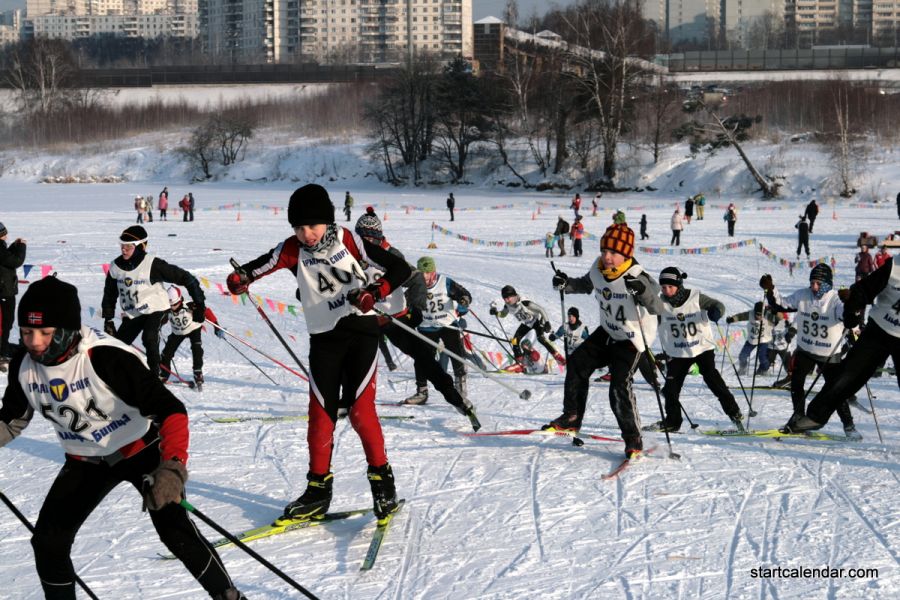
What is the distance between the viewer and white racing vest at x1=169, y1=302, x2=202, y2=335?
34.5ft

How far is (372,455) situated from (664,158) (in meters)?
50.4

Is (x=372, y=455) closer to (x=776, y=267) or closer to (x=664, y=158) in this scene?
(x=776, y=267)

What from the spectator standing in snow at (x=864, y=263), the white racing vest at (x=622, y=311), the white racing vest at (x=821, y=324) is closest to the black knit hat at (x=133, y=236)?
the white racing vest at (x=622, y=311)

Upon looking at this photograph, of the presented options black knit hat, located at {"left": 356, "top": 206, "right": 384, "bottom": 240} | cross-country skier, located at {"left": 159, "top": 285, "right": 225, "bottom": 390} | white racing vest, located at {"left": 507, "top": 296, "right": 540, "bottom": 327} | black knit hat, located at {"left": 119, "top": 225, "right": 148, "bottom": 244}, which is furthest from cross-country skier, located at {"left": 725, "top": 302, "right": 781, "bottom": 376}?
black knit hat, located at {"left": 119, "top": 225, "right": 148, "bottom": 244}

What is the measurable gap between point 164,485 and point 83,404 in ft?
1.86

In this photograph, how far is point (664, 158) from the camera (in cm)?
5400

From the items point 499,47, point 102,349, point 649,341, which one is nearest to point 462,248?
point 649,341

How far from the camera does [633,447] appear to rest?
7.06 metres

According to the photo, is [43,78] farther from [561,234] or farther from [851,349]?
[851,349]

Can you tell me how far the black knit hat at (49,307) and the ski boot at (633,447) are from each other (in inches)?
165

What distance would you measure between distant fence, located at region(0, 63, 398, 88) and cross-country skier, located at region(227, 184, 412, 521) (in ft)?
290

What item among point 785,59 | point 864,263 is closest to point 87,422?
point 864,263

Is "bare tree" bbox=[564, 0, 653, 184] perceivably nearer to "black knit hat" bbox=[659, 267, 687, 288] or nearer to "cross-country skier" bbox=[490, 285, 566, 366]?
"cross-country skier" bbox=[490, 285, 566, 366]

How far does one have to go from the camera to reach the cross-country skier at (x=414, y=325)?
26.2 ft
